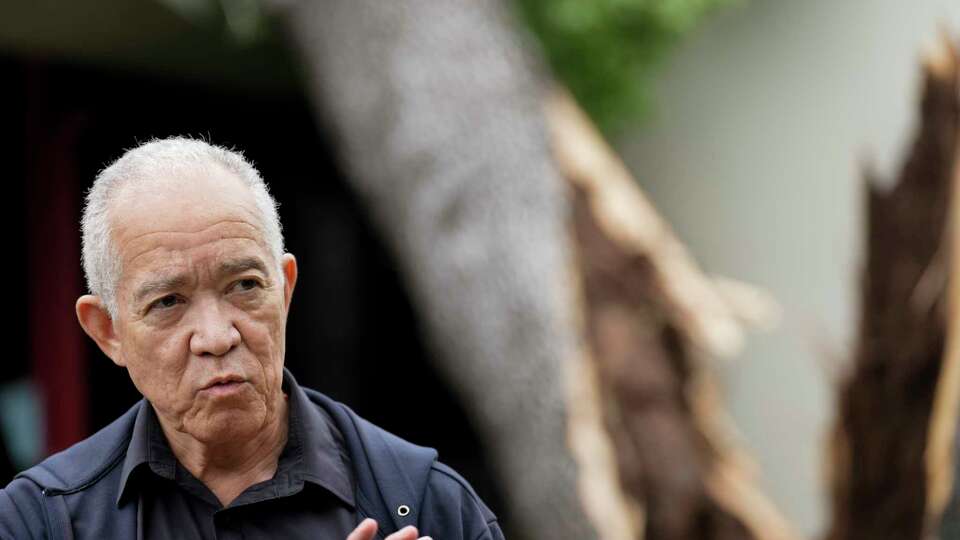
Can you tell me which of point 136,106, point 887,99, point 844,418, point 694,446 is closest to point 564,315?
point 694,446

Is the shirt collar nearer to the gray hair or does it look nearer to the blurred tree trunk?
the gray hair

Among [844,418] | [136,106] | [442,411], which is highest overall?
[136,106]

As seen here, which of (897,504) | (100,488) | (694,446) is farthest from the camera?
(694,446)

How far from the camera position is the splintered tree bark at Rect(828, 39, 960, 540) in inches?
186

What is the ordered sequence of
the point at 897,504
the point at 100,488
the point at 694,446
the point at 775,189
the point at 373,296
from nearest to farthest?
the point at 100,488 → the point at 897,504 → the point at 694,446 → the point at 775,189 → the point at 373,296

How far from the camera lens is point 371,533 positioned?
1.70 m

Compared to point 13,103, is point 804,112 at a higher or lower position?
lower

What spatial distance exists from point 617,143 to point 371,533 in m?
8.09

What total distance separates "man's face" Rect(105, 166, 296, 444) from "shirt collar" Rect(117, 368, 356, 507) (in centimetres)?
6

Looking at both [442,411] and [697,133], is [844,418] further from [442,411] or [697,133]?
[442,411]

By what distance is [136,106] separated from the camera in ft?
28.6

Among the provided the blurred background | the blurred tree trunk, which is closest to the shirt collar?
the blurred tree trunk

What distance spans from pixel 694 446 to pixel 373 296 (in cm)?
518

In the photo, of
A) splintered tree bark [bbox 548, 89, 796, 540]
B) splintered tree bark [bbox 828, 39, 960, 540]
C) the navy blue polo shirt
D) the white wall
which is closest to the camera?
the navy blue polo shirt
